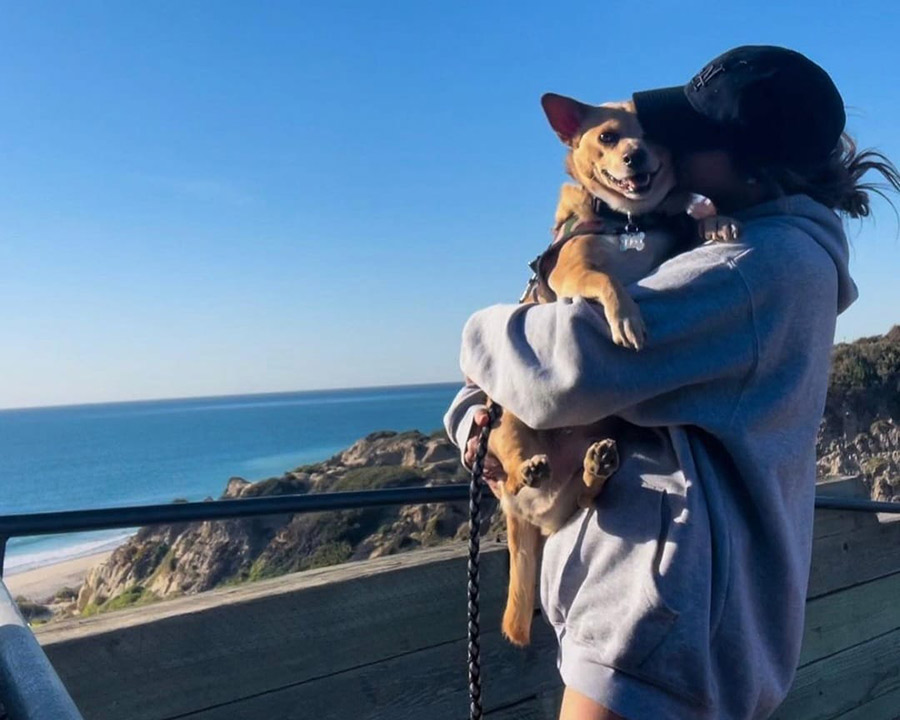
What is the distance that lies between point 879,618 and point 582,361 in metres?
2.16

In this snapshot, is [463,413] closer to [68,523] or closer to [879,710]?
[68,523]

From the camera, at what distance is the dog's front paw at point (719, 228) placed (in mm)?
1592

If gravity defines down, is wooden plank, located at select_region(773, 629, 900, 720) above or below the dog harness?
below

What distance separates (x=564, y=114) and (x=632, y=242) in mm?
692

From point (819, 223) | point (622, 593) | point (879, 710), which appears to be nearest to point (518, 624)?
point (622, 593)

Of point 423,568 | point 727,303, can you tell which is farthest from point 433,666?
point 727,303

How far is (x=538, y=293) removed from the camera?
2064mm

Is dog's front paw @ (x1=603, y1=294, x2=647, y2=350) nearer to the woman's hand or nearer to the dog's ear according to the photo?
the woman's hand

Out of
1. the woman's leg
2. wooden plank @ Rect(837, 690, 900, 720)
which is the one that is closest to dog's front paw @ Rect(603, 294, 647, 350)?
the woman's leg

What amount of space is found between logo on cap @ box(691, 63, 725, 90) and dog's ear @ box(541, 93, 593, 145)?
30.3 inches

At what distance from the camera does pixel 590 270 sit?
182cm

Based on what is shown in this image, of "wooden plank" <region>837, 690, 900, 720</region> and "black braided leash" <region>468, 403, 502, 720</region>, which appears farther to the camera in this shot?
"wooden plank" <region>837, 690, 900, 720</region>

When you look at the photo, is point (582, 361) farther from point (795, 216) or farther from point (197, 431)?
point (197, 431)

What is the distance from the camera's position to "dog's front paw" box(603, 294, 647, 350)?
1.45 meters
